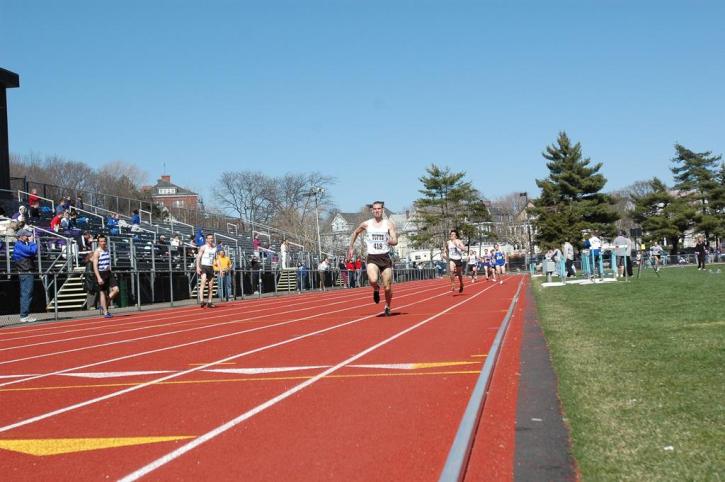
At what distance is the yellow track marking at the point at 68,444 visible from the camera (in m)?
4.54

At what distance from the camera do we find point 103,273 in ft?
58.6

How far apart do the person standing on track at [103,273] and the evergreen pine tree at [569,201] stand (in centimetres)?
6166

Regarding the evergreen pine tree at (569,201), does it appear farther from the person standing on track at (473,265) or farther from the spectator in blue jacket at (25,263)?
the spectator in blue jacket at (25,263)

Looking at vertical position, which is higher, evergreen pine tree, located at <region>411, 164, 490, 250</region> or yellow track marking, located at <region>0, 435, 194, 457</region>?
evergreen pine tree, located at <region>411, 164, 490, 250</region>

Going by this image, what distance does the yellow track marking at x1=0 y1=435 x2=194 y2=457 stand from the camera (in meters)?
4.54

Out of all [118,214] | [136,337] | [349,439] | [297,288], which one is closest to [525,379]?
[349,439]

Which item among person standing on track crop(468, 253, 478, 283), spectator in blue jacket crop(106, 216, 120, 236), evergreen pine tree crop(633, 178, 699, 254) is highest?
evergreen pine tree crop(633, 178, 699, 254)

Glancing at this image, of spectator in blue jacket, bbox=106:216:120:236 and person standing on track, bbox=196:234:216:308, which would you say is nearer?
person standing on track, bbox=196:234:216:308

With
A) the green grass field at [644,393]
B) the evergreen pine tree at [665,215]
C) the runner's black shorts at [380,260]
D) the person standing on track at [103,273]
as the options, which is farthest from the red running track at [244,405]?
the evergreen pine tree at [665,215]

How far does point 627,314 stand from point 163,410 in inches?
315

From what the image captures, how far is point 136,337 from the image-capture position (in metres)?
12.1

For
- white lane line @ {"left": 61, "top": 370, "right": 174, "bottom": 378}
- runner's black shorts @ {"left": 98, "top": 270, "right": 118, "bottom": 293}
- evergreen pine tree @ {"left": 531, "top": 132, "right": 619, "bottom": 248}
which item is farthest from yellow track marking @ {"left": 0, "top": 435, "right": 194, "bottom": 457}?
evergreen pine tree @ {"left": 531, "top": 132, "right": 619, "bottom": 248}

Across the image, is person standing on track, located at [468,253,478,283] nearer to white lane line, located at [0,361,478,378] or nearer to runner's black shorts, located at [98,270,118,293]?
runner's black shorts, located at [98,270,118,293]

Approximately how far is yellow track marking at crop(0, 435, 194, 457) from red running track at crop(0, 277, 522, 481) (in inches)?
0.5
